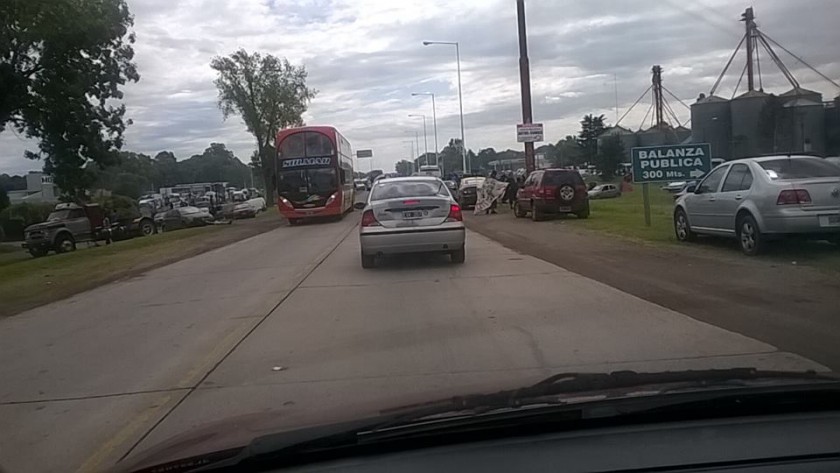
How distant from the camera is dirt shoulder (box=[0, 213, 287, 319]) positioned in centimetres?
1605

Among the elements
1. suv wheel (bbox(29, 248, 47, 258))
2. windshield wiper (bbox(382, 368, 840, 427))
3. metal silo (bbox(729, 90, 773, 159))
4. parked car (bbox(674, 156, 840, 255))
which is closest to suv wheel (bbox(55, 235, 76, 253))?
suv wheel (bbox(29, 248, 47, 258))

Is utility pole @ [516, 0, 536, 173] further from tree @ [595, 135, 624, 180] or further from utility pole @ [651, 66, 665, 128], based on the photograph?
tree @ [595, 135, 624, 180]

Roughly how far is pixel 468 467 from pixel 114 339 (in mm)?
7969

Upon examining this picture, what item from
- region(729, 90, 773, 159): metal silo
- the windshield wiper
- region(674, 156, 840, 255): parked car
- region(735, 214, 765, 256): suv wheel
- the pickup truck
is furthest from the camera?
the pickup truck

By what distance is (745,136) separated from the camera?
1209 inches

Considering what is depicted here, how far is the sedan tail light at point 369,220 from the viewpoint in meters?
15.3

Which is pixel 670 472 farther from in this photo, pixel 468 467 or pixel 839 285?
pixel 839 285

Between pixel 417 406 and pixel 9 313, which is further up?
pixel 417 406

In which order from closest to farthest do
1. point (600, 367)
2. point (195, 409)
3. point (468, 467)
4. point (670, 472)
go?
1. point (670, 472)
2. point (468, 467)
3. point (195, 409)
4. point (600, 367)

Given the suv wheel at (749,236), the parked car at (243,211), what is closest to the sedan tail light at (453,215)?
the suv wheel at (749,236)

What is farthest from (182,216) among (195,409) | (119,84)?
(195,409)

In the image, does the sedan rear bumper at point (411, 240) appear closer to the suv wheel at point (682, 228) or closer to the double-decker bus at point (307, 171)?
the suv wheel at point (682, 228)

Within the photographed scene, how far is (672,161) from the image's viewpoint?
21.2 metres

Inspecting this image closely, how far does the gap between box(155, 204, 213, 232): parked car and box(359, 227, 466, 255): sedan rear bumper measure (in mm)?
33953
